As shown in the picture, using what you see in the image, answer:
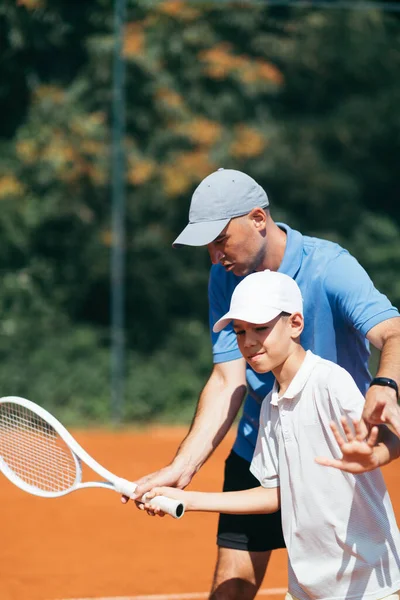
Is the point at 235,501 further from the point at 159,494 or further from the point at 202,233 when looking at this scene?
the point at 202,233

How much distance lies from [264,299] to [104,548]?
329 cm

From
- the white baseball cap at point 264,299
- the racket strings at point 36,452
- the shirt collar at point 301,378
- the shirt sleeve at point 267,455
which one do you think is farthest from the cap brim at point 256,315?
the racket strings at point 36,452

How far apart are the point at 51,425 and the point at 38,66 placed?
310 inches

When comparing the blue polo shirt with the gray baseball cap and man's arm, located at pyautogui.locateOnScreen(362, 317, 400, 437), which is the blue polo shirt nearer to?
man's arm, located at pyautogui.locateOnScreen(362, 317, 400, 437)

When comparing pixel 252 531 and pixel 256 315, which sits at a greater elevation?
pixel 256 315

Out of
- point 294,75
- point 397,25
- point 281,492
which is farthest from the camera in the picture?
point 294,75

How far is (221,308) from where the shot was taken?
353 cm

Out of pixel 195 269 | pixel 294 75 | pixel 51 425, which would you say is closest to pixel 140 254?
pixel 195 269

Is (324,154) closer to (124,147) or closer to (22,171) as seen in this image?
(124,147)

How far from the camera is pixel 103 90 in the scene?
33.4 feet

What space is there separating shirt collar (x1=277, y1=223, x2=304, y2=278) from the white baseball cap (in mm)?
327

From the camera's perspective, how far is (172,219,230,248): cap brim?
9.98 feet

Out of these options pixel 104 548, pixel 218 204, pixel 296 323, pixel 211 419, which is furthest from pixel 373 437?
pixel 104 548

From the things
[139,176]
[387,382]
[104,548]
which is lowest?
[104,548]
